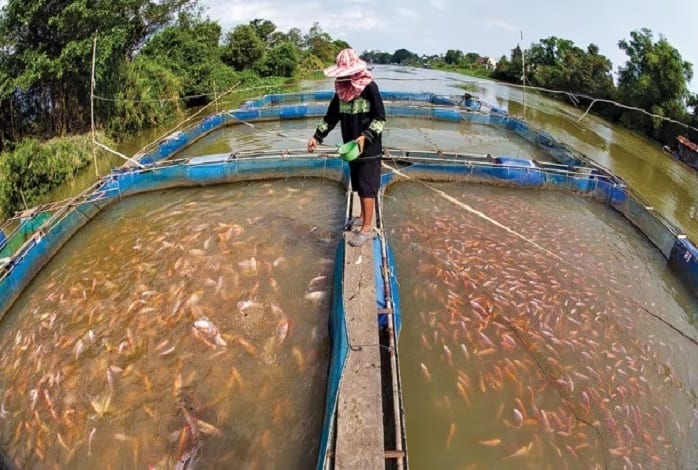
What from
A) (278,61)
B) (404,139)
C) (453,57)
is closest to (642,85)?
(404,139)

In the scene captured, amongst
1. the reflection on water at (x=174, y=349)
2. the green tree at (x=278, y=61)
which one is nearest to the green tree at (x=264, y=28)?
the green tree at (x=278, y=61)

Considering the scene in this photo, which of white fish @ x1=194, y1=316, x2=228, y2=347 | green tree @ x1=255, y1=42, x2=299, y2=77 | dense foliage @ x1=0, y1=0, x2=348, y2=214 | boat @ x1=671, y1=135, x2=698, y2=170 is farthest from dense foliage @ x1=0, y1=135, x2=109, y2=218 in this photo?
green tree @ x1=255, y1=42, x2=299, y2=77

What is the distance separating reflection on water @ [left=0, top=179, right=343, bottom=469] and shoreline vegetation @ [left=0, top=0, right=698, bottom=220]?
3.61 meters

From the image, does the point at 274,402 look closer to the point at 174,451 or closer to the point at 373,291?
the point at 174,451

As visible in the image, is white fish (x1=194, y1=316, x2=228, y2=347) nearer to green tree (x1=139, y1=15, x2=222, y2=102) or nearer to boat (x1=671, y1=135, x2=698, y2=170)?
boat (x1=671, y1=135, x2=698, y2=170)

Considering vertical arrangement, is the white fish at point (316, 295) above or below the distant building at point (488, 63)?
below

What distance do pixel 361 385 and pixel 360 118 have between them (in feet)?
8.78

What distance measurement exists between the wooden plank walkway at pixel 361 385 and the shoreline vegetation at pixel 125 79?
686cm

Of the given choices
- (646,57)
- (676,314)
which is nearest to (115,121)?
(676,314)

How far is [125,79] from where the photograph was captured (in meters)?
13.2

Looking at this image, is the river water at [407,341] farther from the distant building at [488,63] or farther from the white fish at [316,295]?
the distant building at [488,63]

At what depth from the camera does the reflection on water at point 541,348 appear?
11.2ft

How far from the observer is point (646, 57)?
698 inches

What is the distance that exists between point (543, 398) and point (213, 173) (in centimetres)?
701
